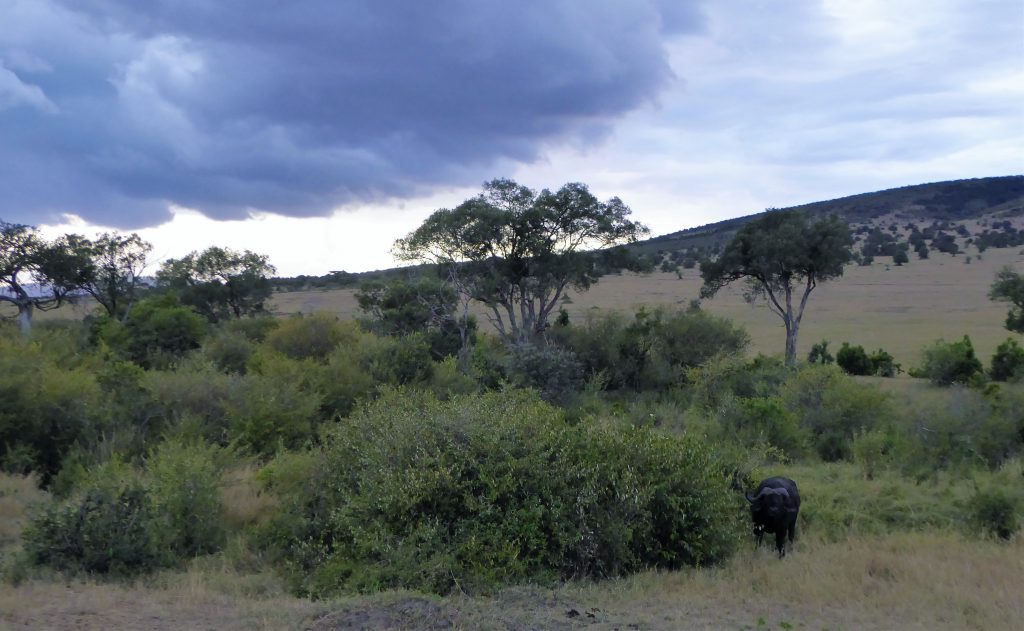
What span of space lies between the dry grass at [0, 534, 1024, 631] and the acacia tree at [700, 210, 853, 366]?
22.9 m

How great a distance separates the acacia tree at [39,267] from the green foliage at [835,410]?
33345 millimetres

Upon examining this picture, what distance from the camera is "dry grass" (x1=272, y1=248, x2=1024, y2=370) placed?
41.6 metres

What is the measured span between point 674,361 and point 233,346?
51.0 feet

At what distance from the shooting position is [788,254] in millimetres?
32188

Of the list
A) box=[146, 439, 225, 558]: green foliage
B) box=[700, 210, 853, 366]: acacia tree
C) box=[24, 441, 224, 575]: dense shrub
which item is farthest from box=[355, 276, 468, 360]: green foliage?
box=[24, 441, 224, 575]: dense shrub

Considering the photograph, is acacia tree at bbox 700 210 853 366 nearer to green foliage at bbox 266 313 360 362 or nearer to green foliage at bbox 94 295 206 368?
green foliage at bbox 266 313 360 362

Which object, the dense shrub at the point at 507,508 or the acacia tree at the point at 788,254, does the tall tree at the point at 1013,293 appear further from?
the dense shrub at the point at 507,508

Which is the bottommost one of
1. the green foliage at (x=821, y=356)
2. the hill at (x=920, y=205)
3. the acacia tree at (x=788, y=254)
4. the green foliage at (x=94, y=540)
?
the green foliage at (x=821, y=356)

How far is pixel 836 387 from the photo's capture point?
19688 mm

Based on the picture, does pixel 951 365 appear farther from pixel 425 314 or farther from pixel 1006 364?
pixel 425 314

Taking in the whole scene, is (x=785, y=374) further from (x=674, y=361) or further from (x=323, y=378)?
(x=323, y=378)

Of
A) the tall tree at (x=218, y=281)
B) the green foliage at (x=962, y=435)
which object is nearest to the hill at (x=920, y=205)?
the tall tree at (x=218, y=281)

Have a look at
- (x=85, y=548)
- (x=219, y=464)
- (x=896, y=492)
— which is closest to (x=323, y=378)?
(x=219, y=464)

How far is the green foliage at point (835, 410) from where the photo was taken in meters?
18.5
